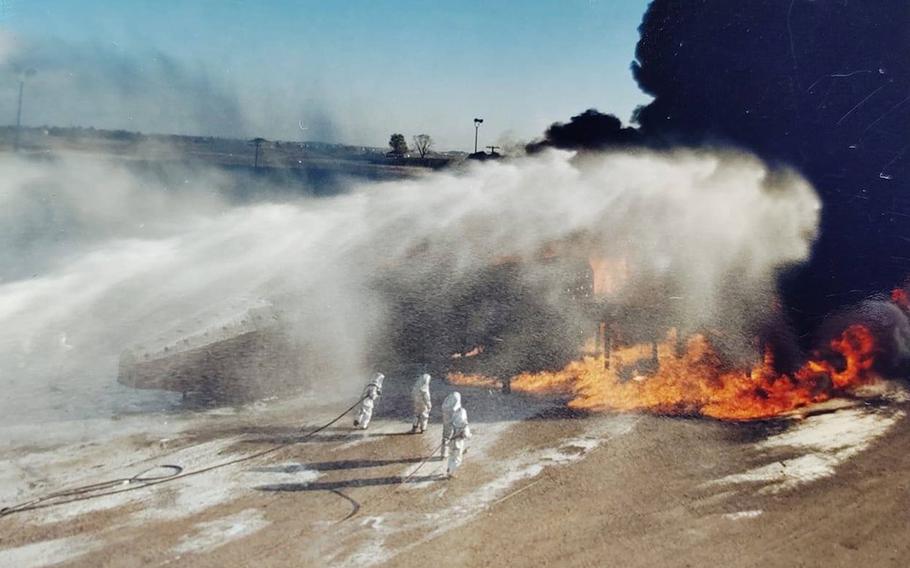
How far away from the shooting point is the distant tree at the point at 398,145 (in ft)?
240

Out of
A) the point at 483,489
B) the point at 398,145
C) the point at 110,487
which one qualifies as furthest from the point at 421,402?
the point at 398,145

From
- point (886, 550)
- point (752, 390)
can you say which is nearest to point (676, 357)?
point (752, 390)

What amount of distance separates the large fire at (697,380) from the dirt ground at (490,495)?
1.43 m

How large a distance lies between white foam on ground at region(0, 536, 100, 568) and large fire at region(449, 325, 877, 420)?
12.7 metres

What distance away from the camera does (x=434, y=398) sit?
19.0 metres

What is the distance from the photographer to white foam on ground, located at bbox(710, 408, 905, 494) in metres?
13.0

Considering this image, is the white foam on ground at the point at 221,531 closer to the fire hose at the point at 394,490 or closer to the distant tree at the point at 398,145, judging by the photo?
the fire hose at the point at 394,490

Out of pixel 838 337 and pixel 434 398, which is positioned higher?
pixel 838 337

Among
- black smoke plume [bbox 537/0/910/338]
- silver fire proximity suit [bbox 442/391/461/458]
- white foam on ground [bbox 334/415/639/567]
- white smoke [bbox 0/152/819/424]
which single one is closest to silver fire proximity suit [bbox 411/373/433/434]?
white foam on ground [bbox 334/415/639/567]

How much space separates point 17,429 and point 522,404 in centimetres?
1462

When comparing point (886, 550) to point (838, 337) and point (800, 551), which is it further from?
point (838, 337)

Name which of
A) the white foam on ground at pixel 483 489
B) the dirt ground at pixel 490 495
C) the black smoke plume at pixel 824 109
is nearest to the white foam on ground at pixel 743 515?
the dirt ground at pixel 490 495

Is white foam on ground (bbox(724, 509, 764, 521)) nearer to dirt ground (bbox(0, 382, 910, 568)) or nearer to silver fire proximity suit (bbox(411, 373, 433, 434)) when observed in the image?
dirt ground (bbox(0, 382, 910, 568))

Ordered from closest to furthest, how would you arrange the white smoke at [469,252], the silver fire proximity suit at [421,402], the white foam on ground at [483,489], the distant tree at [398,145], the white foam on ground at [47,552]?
the white foam on ground at [47,552] < the white foam on ground at [483,489] < the silver fire proximity suit at [421,402] < the white smoke at [469,252] < the distant tree at [398,145]
